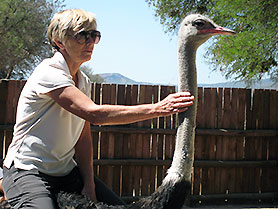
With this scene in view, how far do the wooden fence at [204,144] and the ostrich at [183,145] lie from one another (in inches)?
171

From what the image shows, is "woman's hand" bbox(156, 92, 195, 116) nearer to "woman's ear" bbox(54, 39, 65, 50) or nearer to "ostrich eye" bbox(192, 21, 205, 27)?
"ostrich eye" bbox(192, 21, 205, 27)

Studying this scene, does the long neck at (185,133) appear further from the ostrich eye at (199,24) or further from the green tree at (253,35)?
the green tree at (253,35)

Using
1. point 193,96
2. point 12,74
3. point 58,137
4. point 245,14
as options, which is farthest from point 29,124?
point 12,74

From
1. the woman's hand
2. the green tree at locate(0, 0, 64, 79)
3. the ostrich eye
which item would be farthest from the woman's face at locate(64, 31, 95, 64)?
the green tree at locate(0, 0, 64, 79)

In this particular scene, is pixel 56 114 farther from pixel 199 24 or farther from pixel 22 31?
pixel 22 31

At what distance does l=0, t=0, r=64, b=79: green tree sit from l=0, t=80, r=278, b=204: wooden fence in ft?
52.7

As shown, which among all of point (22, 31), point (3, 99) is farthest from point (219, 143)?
point (22, 31)

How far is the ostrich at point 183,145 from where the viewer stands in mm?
2502

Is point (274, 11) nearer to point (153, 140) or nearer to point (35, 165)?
point (153, 140)

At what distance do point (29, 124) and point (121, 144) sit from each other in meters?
4.77

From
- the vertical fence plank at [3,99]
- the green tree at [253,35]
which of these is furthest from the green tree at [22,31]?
the vertical fence plank at [3,99]

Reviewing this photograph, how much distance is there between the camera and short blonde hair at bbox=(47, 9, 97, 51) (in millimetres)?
2441

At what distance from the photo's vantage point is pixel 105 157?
707 cm

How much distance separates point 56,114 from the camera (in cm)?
240
